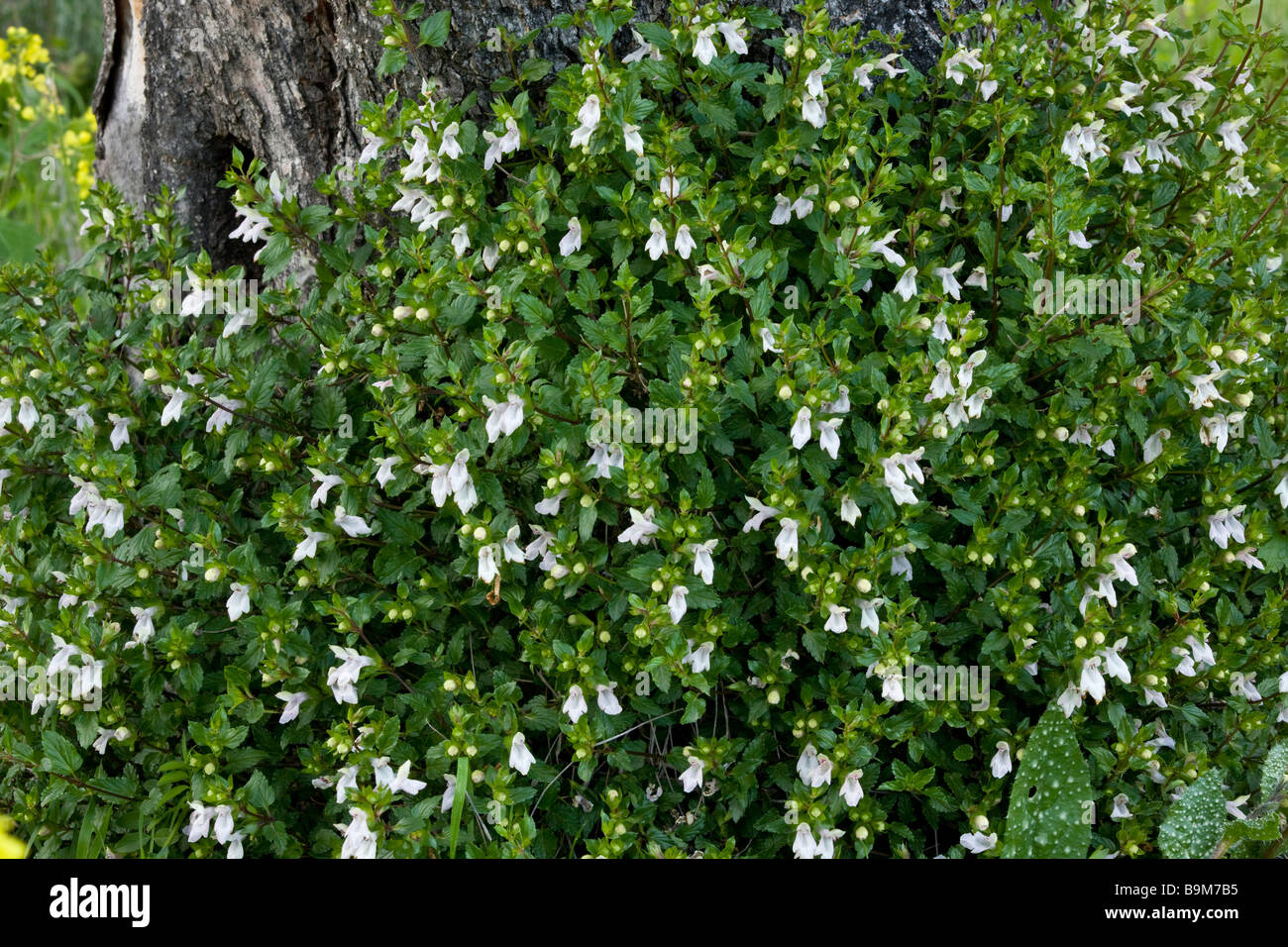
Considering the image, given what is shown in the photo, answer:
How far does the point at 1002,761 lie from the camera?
2.40m

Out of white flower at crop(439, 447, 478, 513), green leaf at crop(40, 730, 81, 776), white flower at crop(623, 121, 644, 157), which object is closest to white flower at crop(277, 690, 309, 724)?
green leaf at crop(40, 730, 81, 776)

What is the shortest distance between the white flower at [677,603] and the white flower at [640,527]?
0.42ft

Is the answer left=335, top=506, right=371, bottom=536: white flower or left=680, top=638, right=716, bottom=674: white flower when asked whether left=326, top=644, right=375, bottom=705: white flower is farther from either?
left=680, top=638, right=716, bottom=674: white flower

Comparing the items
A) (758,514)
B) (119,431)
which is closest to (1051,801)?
(758,514)

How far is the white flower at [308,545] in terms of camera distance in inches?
94.7

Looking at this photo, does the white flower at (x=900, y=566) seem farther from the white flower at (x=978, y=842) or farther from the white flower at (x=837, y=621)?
the white flower at (x=978, y=842)

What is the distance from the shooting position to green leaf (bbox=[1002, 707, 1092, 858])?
226 centimetres

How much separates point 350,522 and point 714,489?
797 mm

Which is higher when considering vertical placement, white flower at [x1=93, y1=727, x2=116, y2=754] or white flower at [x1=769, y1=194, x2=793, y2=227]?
white flower at [x1=769, y1=194, x2=793, y2=227]

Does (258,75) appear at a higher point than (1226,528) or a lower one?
higher

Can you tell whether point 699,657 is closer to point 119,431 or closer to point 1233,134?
point 119,431

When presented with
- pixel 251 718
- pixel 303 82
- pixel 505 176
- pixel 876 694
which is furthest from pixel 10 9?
Answer: pixel 876 694

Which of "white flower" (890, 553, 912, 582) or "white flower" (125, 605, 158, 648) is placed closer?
"white flower" (890, 553, 912, 582)

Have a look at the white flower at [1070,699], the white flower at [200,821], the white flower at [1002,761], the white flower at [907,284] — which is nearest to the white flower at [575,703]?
the white flower at [200,821]
